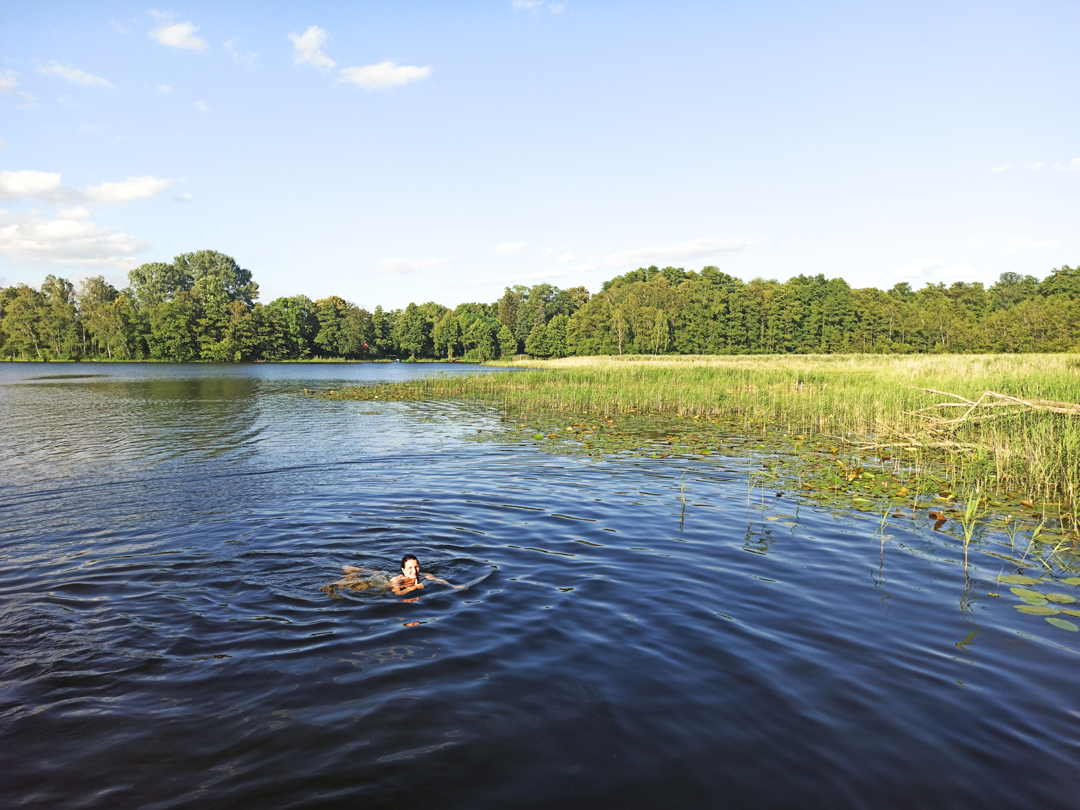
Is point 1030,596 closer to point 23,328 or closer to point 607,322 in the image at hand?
point 607,322

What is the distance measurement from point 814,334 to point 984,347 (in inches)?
932

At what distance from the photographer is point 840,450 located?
15.4 m

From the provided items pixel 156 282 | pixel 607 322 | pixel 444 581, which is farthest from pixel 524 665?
pixel 156 282

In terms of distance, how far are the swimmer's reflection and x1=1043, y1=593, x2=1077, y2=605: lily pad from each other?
636 cm

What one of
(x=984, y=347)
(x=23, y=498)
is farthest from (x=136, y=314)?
(x=984, y=347)

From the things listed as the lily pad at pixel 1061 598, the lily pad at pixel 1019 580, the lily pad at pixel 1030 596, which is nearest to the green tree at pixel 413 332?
the lily pad at pixel 1019 580

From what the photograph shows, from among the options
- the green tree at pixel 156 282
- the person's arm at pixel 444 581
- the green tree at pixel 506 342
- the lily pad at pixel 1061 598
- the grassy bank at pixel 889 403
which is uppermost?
the green tree at pixel 156 282

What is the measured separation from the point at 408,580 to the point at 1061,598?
7068 millimetres

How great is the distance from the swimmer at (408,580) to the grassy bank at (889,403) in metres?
9.35

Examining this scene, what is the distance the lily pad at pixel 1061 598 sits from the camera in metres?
6.31

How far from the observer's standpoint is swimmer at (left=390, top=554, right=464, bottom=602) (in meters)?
6.66

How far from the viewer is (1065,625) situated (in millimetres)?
5758

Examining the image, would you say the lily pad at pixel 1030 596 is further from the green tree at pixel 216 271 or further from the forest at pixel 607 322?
the green tree at pixel 216 271

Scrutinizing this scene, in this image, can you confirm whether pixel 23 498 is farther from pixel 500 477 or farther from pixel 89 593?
pixel 500 477
